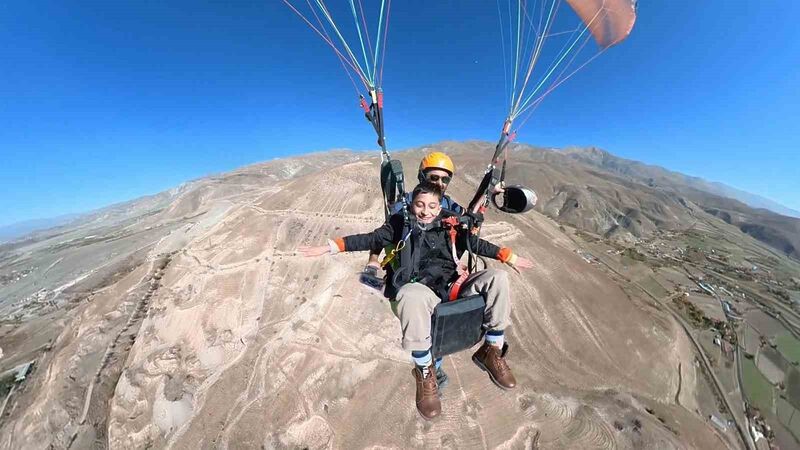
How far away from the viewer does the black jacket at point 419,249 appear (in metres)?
4.36

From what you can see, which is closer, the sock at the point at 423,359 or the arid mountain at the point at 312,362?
the sock at the point at 423,359

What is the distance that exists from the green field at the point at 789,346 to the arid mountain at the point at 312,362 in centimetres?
1484

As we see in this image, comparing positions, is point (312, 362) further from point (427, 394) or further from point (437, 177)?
point (437, 177)

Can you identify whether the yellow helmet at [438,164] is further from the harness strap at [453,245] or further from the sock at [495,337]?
the sock at [495,337]

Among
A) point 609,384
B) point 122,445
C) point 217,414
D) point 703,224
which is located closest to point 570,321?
point 609,384

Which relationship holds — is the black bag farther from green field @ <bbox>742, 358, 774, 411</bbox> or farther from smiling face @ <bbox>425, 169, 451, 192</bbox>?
green field @ <bbox>742, 358, 774, 411</bbox>

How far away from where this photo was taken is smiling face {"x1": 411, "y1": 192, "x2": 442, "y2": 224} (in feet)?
15.6

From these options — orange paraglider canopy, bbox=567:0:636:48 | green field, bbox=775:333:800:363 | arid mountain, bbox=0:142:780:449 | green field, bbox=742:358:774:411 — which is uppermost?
orange paraglider canopy, bbox=567:0:636:48

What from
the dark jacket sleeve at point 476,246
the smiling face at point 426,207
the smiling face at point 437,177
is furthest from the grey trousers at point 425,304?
the smiling face at point 437,177

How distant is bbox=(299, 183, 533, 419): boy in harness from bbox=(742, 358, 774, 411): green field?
32957mm

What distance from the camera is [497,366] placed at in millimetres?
4684

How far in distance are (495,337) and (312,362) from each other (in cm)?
1746

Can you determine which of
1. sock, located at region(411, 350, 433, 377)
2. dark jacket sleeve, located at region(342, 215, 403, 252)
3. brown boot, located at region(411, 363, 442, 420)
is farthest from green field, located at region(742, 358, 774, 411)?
dark jacket sleeve, located at region(342, 215, 403, 252)

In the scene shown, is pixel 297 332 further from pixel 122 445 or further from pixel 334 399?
pixel 122 445
